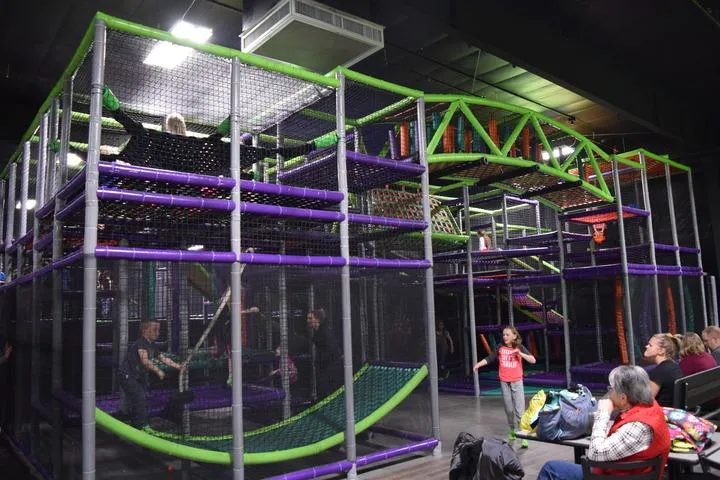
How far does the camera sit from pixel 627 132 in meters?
13.5

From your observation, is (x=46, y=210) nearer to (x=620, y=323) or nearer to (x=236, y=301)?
(x=236, y=301)

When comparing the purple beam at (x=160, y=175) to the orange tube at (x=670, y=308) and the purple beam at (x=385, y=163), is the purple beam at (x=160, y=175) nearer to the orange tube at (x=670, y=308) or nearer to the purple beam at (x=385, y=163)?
the purple beam at (x=385, y=163)

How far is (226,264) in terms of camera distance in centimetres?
474

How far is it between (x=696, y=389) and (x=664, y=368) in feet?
1.10

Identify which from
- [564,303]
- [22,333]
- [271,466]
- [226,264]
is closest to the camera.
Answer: [226,264]

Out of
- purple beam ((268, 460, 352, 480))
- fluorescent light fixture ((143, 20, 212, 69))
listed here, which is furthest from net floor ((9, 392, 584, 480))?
fluorescent light fixture ((143, 20, 212, 69))

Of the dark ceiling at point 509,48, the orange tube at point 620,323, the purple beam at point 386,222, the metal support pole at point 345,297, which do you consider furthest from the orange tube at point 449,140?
the orange tube at point 620,323

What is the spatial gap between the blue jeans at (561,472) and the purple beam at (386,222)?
293cm

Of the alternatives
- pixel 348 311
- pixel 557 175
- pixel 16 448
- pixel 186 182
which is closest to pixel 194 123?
pixel 186 182

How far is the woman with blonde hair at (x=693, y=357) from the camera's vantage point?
5.57 m

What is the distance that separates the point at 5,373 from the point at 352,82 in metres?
6.01

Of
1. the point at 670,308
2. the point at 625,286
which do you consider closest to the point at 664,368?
the point at 625,286

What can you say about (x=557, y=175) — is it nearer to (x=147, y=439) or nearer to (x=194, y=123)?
(x=194, y=123)

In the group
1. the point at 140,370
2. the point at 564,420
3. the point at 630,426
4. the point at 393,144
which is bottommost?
the point at 564,420
